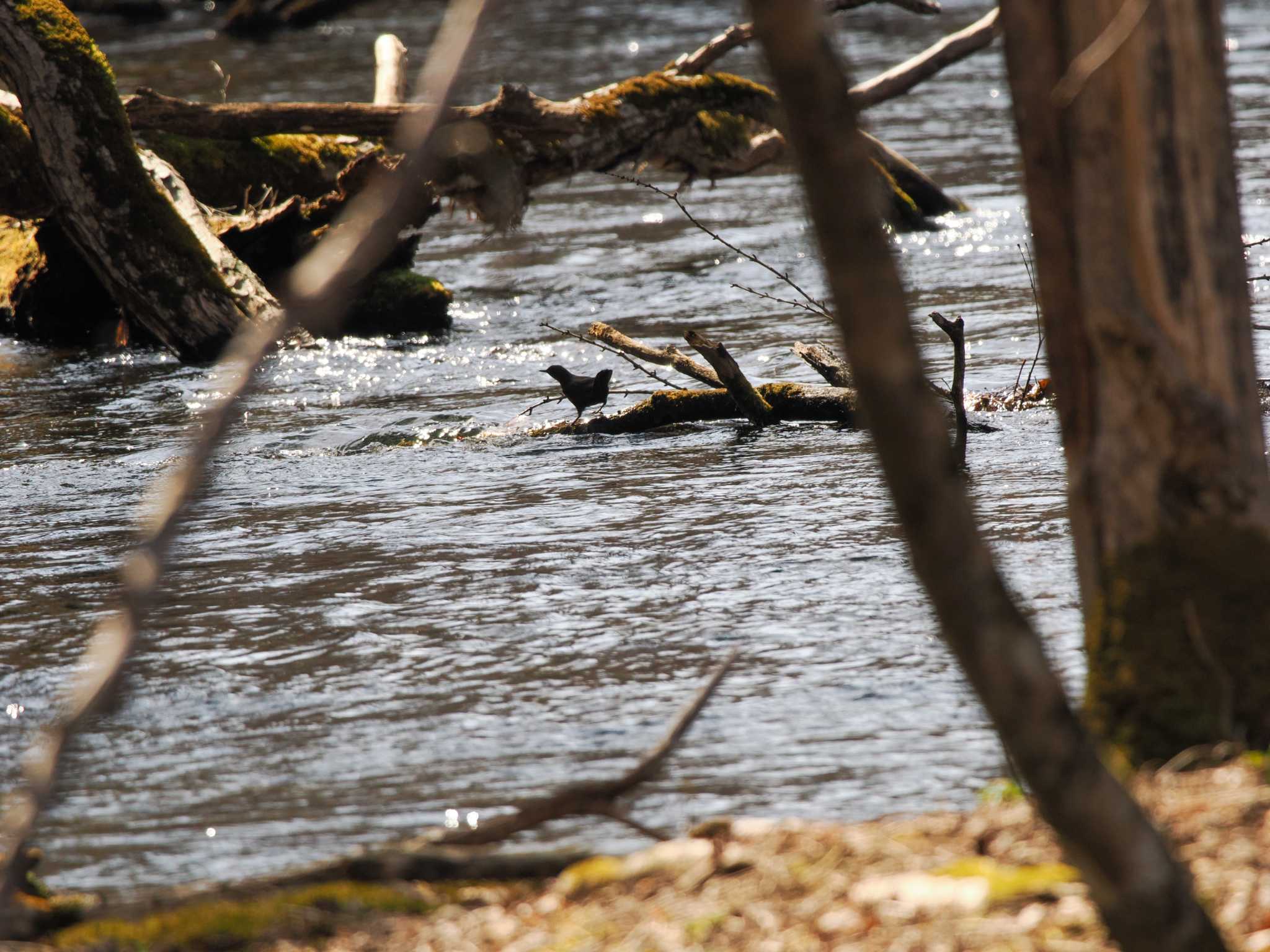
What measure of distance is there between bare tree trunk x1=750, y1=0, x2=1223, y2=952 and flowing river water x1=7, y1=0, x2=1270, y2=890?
1819mm

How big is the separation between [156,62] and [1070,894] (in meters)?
30.1

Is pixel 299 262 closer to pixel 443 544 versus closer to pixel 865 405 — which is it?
pixel 443 544

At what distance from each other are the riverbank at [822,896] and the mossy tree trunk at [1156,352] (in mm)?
258

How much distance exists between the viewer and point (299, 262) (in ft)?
43.7

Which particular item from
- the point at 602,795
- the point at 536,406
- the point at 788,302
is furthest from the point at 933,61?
the point at 602,795

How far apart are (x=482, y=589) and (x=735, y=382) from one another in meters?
3.02

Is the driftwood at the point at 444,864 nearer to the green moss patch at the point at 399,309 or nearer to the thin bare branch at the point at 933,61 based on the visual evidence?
the green moss patch at the point at 399,309

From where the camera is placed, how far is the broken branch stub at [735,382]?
340 inches

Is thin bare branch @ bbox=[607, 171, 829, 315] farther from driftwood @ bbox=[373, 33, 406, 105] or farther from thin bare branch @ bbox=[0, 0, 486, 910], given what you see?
driftwood @ bbox=[373, 33, 406, 105]

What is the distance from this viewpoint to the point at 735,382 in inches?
352

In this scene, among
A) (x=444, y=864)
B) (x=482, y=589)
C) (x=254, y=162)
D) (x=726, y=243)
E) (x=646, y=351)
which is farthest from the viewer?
(x=254, y=162)

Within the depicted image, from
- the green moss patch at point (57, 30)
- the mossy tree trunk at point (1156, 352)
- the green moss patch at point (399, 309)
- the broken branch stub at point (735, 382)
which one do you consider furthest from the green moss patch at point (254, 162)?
the mossy tree trunk at point (1156, 352)

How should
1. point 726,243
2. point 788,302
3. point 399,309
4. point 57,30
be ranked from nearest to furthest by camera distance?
point 726,243, point 788,302, point 57,30, point 399,309

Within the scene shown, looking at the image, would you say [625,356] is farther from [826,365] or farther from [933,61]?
[933,61]
